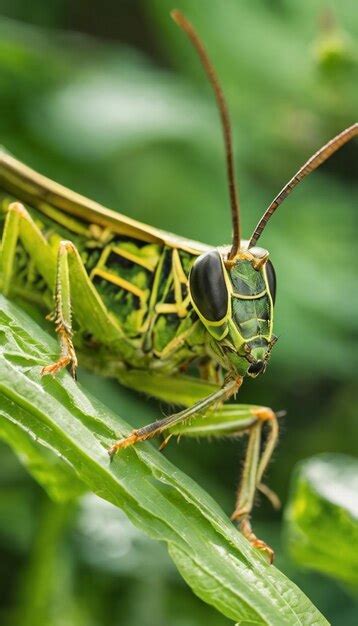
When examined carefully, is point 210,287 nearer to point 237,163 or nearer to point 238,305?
point 238,305

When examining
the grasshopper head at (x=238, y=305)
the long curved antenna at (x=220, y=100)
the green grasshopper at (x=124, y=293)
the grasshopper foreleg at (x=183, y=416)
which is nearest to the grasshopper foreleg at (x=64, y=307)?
the green grasshopper at (x=124, y=293)

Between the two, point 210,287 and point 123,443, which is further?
point 210,287

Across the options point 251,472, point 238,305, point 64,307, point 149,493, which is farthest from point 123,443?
point 251,472

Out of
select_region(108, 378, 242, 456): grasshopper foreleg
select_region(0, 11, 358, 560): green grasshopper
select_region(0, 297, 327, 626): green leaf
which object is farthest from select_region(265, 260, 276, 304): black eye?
select_region(0, 297, 327, 626): green leaf

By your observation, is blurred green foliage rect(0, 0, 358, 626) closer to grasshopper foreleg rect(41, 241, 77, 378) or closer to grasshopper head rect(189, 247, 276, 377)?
grasshopper foreleg rect(41, 241, 77, 378)

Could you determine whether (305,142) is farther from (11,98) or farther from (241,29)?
(11,98)

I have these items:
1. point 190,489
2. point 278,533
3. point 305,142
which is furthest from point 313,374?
point 190,489

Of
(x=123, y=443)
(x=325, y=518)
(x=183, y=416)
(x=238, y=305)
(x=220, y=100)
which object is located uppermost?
(x=220, y=100)
